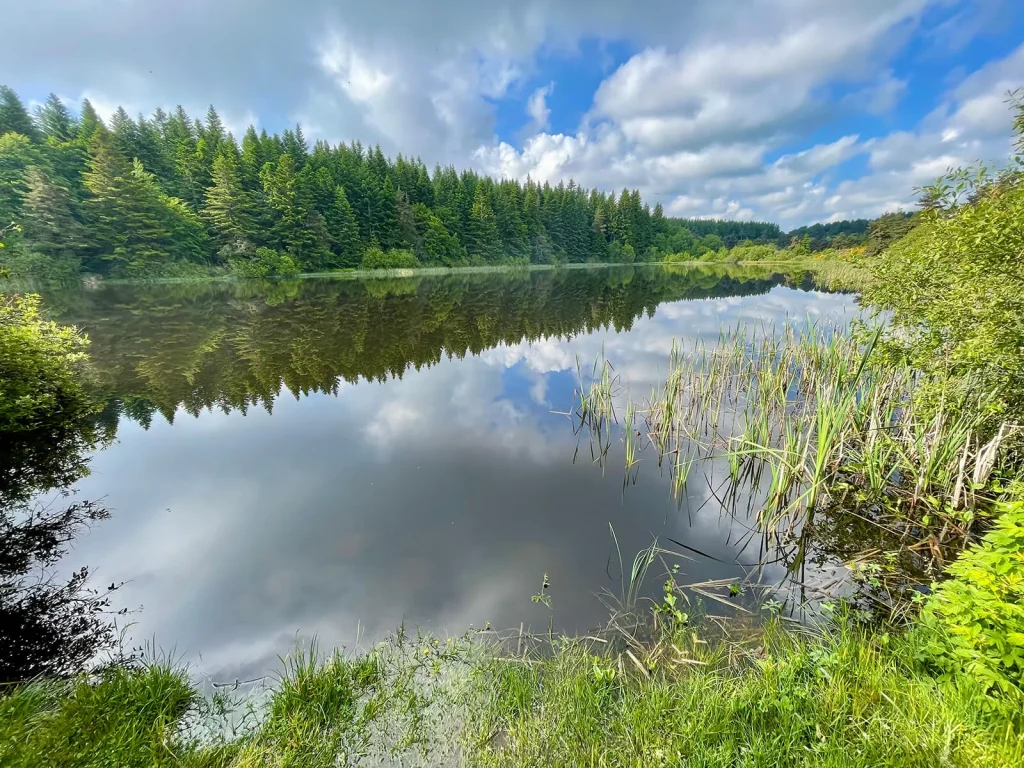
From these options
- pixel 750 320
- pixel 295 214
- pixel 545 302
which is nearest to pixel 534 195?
pixel 295 214

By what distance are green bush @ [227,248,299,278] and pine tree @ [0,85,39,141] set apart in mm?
Result: 25369

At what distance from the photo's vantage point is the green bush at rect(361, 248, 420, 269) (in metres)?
53.7

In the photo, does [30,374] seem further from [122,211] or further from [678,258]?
[678,258]

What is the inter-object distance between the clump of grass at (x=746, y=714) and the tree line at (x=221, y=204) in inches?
1778

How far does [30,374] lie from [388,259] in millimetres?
51454

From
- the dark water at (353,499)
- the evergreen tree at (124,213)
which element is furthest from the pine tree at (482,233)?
the dark water at (353,499)

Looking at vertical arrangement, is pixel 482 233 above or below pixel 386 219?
below

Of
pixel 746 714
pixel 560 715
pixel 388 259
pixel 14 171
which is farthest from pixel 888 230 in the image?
pixel 14 171

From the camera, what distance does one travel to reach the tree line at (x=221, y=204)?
35.4 m

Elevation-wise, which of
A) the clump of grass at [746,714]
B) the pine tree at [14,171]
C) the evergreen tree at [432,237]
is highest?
the pine tree at [14,171]

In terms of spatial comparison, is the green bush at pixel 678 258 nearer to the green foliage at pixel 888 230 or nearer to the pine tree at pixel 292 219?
the green foliage at pixel 888 230

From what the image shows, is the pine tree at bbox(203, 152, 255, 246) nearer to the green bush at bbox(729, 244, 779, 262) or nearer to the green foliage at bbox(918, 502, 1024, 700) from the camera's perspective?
the green foliage at bbox(918, 502, 1024, 700)

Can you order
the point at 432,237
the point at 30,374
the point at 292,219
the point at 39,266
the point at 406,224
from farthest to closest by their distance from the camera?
the point at 432,237, the point at 406,224, the point at 292,219, the point at 39,266, the point at 30,374

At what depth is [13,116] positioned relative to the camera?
43375 millimetres
